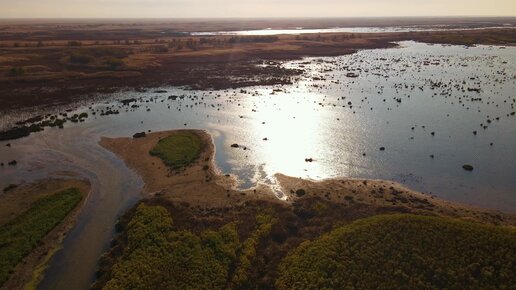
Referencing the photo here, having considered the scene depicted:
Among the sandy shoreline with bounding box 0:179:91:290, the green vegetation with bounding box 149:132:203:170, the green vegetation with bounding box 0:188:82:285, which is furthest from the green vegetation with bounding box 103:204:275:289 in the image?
the green vegetation with bounding box 149:132:203:170

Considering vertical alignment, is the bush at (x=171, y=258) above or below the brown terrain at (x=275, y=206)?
below

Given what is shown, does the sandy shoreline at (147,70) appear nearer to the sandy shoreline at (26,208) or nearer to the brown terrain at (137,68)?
the brown terrain at (137,68)

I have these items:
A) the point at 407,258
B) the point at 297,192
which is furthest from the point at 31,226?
the point at 407,258

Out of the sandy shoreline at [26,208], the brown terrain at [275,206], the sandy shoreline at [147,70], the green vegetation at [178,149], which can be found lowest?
the sandy shoreline at [26,208]

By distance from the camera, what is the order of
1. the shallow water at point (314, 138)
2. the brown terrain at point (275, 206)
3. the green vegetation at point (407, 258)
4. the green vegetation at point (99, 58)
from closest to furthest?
1. the green vegetation at point (407, 258)
2. the brown terrain at point (275, 206)
3. the shallow water at point (314, 138)
4. the green vegetation at point (99, 58)

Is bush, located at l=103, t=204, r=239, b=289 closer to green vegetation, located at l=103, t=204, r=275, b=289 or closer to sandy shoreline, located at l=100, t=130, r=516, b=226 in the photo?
green vegetation, located at l=103, t=204, r=275, b=289

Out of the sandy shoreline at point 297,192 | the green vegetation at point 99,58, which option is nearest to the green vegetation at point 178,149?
the sandy shoreline at point 297,192
